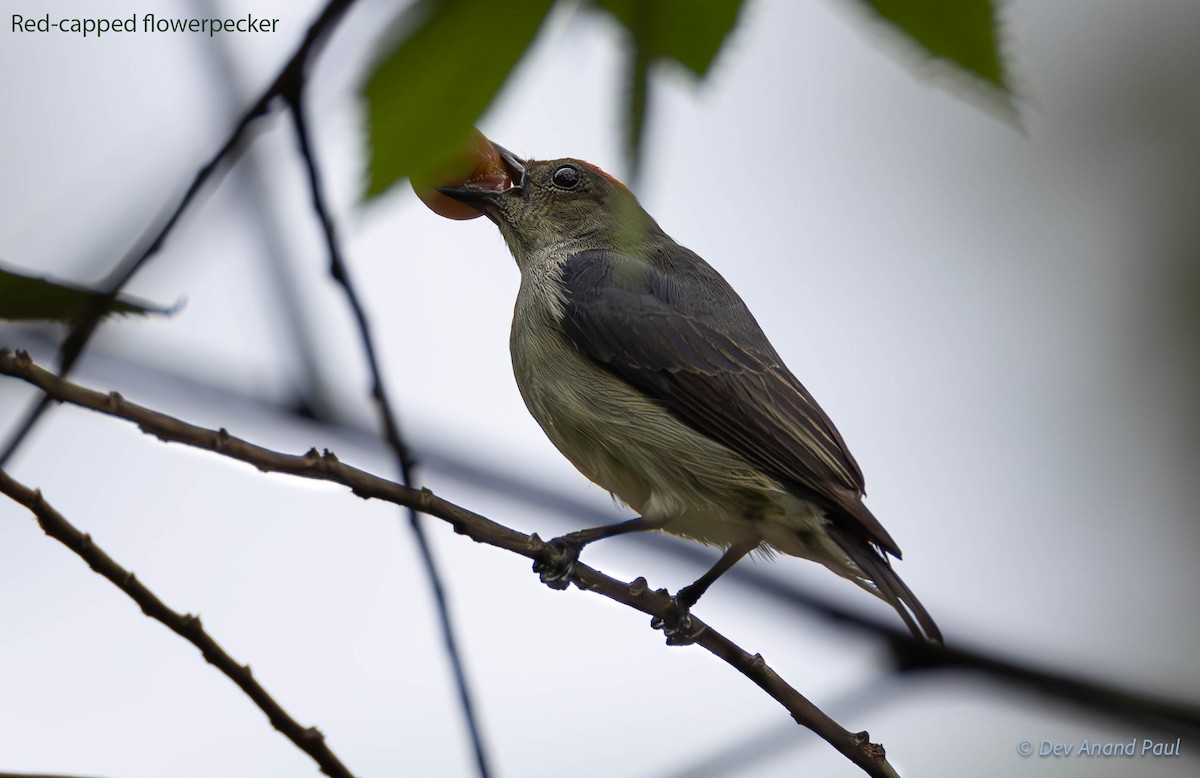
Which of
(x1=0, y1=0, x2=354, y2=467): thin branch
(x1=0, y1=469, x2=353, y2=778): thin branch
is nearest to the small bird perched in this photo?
(x1=0, y1=469, x2=353, y2=778): thin branch

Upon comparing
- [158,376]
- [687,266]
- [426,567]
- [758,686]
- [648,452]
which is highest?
[687,266]

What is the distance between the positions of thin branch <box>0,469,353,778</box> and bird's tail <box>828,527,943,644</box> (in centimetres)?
179

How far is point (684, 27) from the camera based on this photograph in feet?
4.37

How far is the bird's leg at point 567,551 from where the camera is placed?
11.3 feet

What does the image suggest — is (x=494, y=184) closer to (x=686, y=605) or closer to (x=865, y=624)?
(x=686, y=605)

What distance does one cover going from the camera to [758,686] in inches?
129

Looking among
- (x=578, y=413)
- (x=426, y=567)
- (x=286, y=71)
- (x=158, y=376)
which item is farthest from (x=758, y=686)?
(x=286, y=71)

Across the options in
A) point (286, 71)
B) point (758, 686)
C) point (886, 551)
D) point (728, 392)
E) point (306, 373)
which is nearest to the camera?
point (286, 71)

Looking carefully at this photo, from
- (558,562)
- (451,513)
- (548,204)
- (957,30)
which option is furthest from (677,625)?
(957,30)

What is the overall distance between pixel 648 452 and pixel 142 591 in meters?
2.24

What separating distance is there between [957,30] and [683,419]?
3.44 metres

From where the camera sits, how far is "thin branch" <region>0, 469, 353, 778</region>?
242cm

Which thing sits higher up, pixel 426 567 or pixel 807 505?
pixel 807 505

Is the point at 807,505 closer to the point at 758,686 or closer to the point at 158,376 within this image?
the point at 758,686
